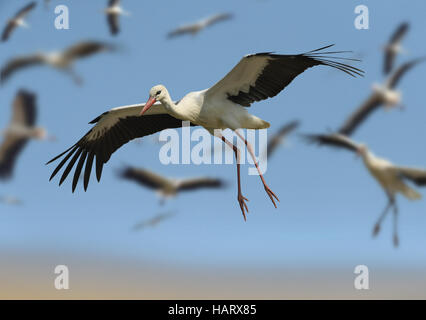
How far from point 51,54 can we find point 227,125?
5426mm

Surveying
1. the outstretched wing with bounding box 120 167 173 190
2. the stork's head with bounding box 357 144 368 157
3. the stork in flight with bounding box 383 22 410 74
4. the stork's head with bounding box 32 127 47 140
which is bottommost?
the outstretched wing with bounding box 120 167 173 190

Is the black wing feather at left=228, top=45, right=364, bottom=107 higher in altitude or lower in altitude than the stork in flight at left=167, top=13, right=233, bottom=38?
lower

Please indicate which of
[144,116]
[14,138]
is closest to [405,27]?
[144,116]

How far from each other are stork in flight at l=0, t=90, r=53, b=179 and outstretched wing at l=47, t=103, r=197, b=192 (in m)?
3.17

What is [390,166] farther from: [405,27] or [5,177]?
[5,177]

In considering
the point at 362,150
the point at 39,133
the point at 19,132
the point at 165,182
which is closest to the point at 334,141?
the point at 362,150

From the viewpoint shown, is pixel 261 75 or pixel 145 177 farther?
pixel 145 177

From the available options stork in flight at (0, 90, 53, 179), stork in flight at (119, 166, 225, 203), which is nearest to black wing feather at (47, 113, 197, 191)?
stork in flight at (119, 166, 225, 203)

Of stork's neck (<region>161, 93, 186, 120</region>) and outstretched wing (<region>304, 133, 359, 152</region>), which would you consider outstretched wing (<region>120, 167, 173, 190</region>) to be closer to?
outstretched wing (<region>304, 133, 359, 152</region>)

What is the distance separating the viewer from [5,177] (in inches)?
372

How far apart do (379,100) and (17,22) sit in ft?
21.9

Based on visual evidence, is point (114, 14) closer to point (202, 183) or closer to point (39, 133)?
point (39, 133)

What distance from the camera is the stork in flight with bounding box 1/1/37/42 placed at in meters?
10.1

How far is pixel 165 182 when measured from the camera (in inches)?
408
